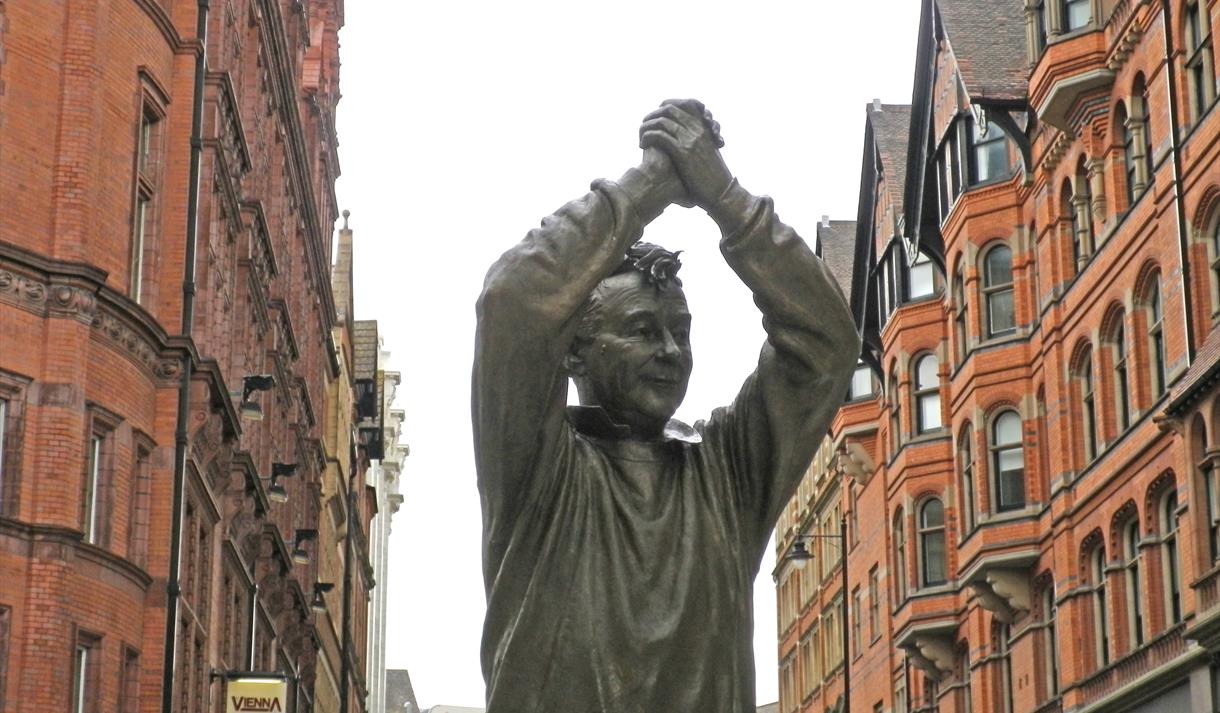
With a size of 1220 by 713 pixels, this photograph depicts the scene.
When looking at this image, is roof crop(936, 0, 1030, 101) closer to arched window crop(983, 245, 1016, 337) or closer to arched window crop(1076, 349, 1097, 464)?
arched window crop(983, 245, 1016, 337)

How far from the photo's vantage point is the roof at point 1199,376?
3591cm

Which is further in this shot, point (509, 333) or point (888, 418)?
point (888, 418)

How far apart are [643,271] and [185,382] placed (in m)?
31.8

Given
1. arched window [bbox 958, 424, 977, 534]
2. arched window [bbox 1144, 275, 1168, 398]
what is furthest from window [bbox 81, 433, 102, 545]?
arched window [bbox 958, 424, 977, 534]

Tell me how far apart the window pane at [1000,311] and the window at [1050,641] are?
6398mm

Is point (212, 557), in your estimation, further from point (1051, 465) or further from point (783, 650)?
point (783, 650)

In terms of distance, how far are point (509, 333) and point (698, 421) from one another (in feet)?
2.38

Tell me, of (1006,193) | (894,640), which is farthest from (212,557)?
(894,640)

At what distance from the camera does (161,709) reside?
1390 inches

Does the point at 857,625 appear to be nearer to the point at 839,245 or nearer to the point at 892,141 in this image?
the point at 892,141

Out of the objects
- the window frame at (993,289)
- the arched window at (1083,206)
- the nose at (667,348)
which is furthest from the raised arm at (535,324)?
the window frame at (993,289)

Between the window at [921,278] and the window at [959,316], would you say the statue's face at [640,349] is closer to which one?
the window at [959,316]

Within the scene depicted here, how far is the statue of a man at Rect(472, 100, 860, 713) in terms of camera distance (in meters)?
5.65

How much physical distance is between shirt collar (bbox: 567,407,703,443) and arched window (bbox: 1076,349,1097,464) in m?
41.5
